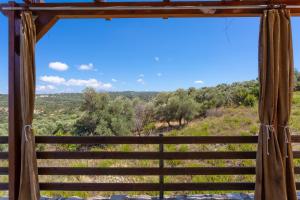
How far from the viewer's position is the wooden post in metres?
2.78

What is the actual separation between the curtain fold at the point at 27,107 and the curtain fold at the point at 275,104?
7.69 feet

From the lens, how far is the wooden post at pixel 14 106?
2775mm

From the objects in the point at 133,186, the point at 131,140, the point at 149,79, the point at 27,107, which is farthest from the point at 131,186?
the point at 149,79

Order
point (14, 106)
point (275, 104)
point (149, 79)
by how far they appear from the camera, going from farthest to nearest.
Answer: point (149, 79)
point (14, 106)
point (275, 104)

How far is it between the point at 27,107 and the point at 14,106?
23cm

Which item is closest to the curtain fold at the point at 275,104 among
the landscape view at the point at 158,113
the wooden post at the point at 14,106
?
the wooden post at the point at 14,106

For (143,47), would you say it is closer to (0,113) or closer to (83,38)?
(83,38)

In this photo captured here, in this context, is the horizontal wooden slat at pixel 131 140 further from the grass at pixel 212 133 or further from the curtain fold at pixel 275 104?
the grass at pixel 212 133

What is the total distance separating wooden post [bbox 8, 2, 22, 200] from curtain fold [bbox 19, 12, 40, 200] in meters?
0.14

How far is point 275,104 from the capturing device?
264cm

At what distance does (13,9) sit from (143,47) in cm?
738

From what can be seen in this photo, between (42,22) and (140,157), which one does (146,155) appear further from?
(42,22)

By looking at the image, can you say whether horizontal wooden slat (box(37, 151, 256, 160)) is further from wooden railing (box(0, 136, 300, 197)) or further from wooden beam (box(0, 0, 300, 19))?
wooden beam (box(0, 0, 300, 19))

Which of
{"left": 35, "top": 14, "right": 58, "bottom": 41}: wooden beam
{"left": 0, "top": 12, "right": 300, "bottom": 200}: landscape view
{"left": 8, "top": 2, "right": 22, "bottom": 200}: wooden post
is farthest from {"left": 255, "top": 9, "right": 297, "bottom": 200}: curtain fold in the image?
{"left": 0, "top": 12, "right": 300, "bottom": 200}: landscape view
